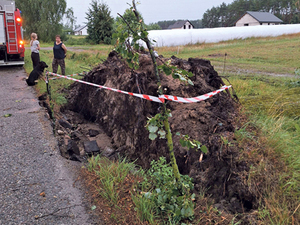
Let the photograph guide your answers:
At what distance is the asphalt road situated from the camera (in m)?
2.89

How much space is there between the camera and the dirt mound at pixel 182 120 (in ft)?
11.2

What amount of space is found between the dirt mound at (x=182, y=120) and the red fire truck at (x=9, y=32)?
6.68 metres

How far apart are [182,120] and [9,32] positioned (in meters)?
11.4

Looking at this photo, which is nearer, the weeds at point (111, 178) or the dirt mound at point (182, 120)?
the weeds at point (111, 178)

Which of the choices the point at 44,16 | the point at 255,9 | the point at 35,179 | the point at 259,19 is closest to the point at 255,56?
the point at 35,179

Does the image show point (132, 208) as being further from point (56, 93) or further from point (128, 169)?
point (56, 93)

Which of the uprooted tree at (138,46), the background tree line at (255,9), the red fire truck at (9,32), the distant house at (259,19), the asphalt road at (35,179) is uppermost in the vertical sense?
the background tree line at (255,9)

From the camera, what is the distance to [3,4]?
1206 cm

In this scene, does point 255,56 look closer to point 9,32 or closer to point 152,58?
point 9,32

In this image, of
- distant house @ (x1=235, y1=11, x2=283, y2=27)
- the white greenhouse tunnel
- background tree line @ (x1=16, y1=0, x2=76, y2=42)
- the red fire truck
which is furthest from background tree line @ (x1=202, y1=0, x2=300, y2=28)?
the red fire truck

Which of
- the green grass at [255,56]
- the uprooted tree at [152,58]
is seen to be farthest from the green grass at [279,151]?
the green grass at [255,56]

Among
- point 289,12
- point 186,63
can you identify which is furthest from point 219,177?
point 289,12

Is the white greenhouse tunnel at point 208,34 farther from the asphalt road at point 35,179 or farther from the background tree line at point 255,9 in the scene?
the background tree line at point 255,9

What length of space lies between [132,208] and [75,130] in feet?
13.7
